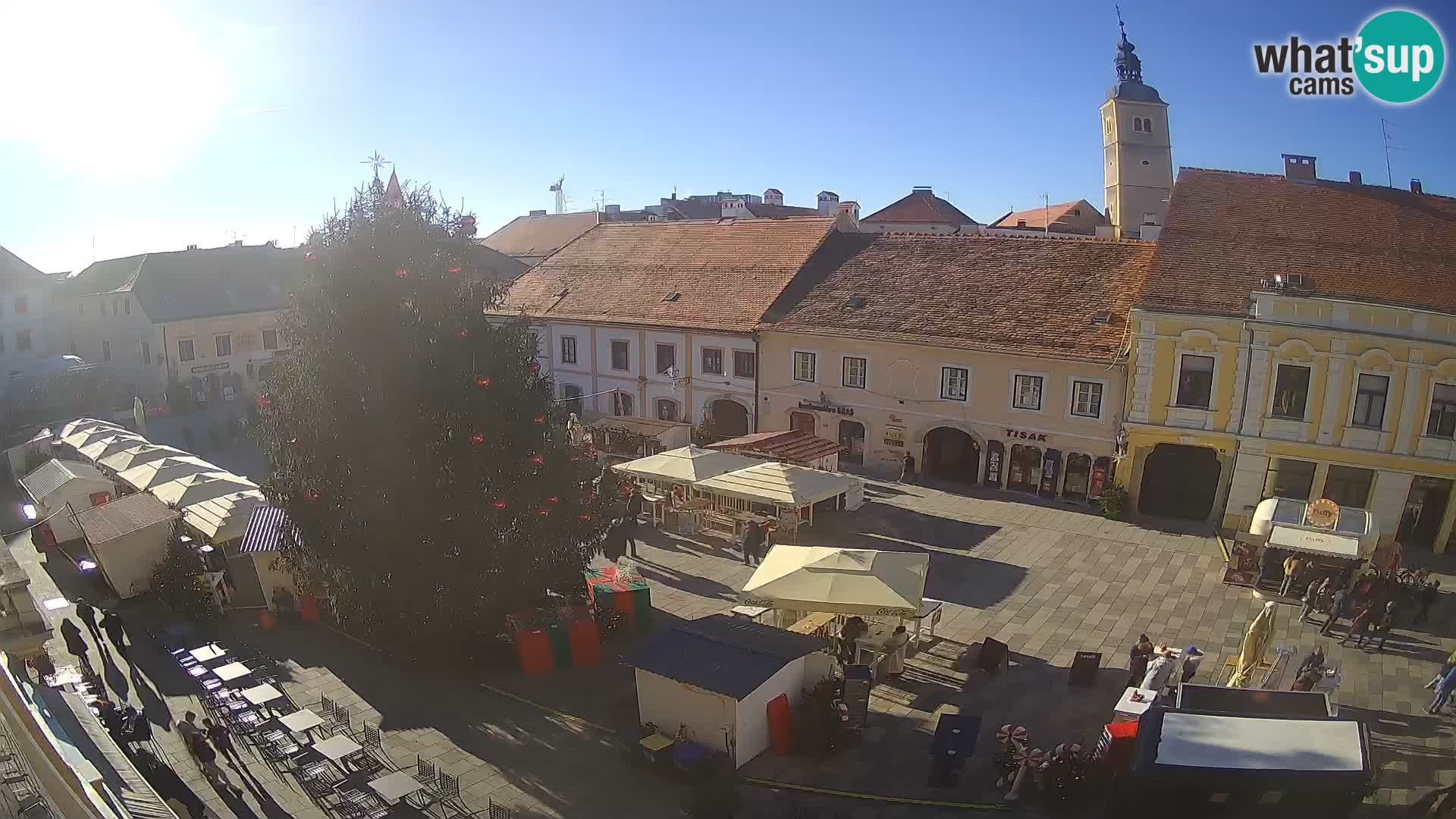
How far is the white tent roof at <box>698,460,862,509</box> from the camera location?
2277 cm

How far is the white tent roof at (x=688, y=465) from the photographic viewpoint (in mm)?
24609

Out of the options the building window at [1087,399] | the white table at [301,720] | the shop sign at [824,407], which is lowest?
the white table at [301,720]

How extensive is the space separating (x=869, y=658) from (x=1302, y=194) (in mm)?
21040

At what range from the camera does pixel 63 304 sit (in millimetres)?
50812

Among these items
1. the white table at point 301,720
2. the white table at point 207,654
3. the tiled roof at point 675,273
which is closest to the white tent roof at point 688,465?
the tiled roof at point 675,273

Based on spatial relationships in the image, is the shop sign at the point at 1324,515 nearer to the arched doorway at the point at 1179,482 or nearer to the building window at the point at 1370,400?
the building window at the point at 1370,400

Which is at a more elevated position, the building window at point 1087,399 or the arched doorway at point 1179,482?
the building window at point 1087,399

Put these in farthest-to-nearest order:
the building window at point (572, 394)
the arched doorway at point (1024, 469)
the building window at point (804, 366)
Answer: the building window at point (572, 394) < the building window at point (804, 366) < the arched doorway at point (1024, 469)

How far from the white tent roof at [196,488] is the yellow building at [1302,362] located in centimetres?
2326

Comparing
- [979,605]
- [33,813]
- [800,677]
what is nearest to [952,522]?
[979,605]

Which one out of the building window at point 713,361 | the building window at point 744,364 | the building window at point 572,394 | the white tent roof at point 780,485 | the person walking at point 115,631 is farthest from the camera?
the building window at point 572,394

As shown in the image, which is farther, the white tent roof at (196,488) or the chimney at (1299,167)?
the chimney at (1299,167)

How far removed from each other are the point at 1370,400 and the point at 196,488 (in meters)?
28.6

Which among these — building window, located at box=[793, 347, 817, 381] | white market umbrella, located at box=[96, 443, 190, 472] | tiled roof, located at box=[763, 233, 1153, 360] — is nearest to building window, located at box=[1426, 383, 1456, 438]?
tiled roof, located at box=[763, 233, 1153, 360]
